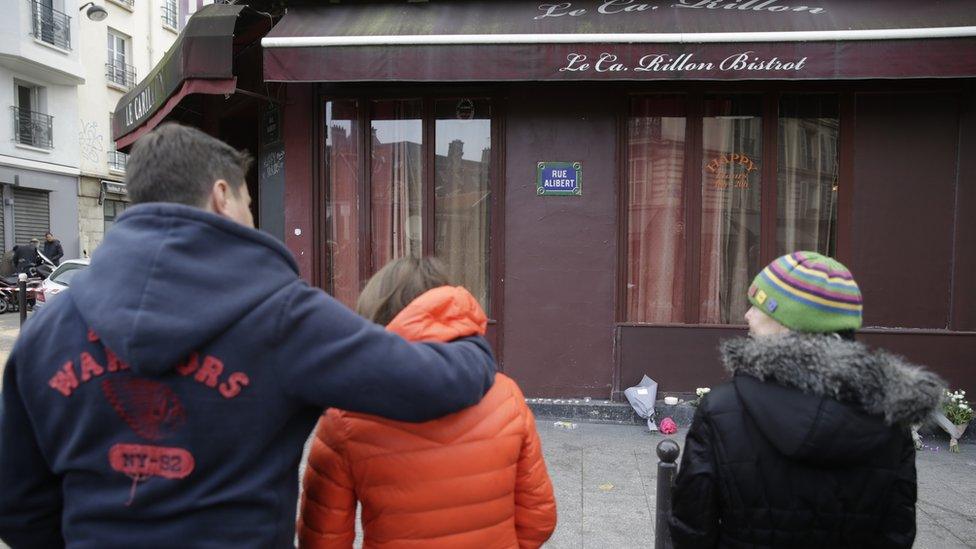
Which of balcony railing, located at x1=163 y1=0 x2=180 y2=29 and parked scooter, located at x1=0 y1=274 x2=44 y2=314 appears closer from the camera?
parked scooter, located at x1=0 y1=274 x2=44 y2=314

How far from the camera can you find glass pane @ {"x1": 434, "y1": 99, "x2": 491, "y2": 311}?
6352 mm

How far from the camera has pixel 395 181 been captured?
21.5 ft

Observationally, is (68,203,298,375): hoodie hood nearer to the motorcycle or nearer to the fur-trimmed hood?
the fur-trimmed hood

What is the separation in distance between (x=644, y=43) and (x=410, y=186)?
2.72m

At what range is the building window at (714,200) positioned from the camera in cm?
606

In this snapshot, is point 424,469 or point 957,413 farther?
point 957,413

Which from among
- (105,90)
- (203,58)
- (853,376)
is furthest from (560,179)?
(105,90)

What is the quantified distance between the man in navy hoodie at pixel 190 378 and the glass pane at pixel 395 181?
17.2 ft

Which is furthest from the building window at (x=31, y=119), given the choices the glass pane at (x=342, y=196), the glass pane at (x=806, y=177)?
the glass pane at (x=806, y=177)

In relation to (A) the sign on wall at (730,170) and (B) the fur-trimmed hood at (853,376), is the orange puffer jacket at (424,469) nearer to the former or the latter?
(B) the fur-trimmed hood at (853,376)

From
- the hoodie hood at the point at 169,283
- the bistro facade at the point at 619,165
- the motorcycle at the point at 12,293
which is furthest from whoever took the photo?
the motorcycle at the point at 12,293

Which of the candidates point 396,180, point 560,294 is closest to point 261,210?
point 396,180

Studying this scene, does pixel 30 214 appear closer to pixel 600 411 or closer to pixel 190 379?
pixel 600 411

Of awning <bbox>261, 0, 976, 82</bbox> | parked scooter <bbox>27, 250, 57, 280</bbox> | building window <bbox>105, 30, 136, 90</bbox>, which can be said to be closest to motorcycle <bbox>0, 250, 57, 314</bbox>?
parked scooter <bbox>27, 250, 57, 280</bbox>
